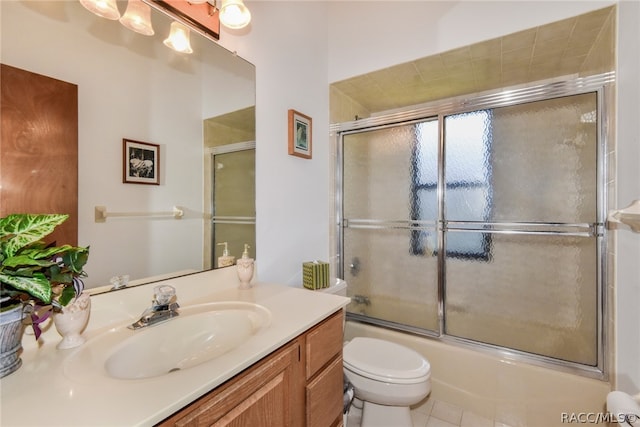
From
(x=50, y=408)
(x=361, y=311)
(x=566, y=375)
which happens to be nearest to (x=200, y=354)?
(x=50, y=408)

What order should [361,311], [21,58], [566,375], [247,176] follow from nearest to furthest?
[21,58]
[247,176]
[566,375]
[361,311]

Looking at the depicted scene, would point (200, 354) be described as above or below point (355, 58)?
below

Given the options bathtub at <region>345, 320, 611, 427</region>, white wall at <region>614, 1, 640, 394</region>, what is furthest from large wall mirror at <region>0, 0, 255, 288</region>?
white wall at <region>614, 1, 640, 394</region>

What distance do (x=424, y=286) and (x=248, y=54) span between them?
181cm

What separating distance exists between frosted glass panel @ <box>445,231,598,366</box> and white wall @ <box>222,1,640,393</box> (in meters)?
0.22

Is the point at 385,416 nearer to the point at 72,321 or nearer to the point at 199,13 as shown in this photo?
the point at 72,321

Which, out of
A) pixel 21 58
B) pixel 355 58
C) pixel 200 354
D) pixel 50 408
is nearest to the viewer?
pixel 50 408

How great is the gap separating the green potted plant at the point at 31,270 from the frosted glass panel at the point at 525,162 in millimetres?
1890

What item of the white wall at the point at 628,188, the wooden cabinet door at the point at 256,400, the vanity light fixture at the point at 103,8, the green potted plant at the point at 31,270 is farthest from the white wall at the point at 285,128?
the white wall at the point at 628,188

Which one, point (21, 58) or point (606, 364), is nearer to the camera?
point (21, 58)

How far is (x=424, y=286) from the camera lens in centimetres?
196

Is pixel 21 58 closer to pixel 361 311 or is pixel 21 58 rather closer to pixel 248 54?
pixel 248 54

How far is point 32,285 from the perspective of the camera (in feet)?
1.87

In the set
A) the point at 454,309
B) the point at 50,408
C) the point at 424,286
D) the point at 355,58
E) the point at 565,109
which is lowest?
the point at 454,309
